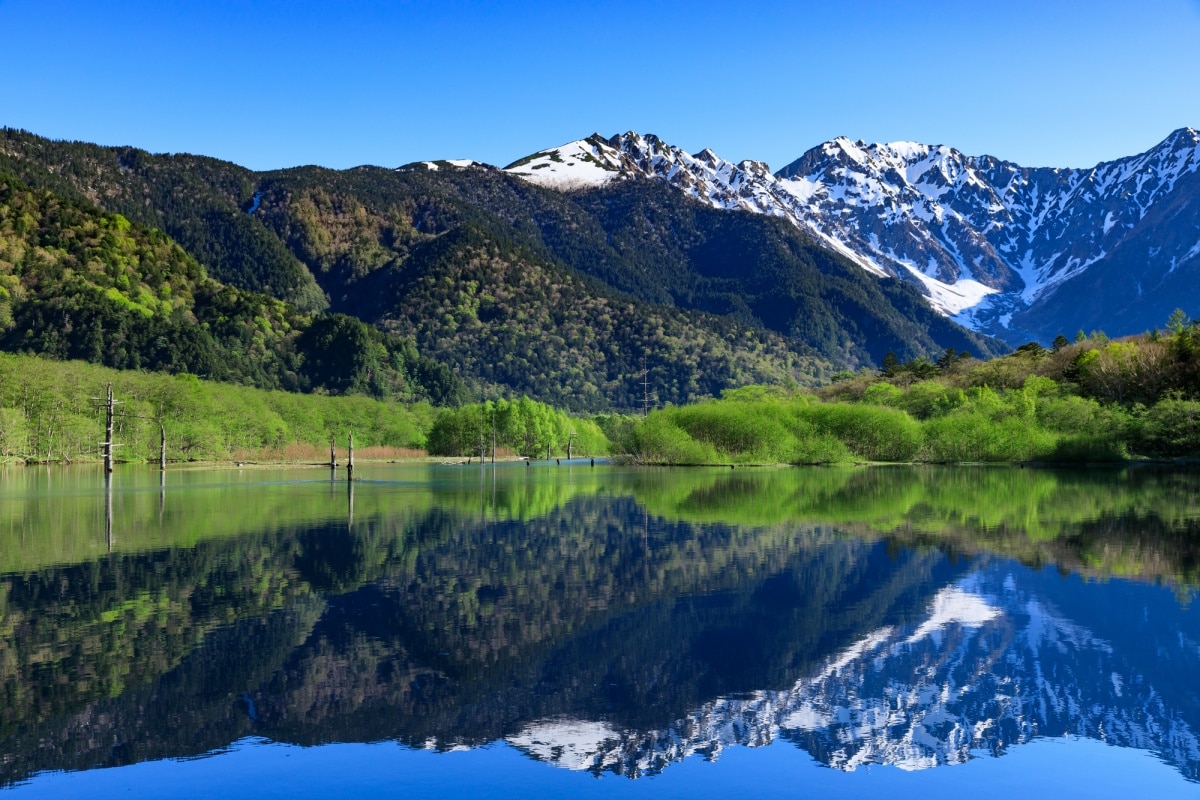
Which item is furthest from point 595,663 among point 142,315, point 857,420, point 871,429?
point 142,315

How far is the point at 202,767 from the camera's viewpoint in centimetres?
1298

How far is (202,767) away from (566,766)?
14.4 feet

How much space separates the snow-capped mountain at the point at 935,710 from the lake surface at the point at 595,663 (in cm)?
6

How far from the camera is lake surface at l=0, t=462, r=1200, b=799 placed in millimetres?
13102

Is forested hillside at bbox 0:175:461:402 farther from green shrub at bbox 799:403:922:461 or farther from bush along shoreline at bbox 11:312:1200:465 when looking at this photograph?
green shrub at bbox 799:403:922:461

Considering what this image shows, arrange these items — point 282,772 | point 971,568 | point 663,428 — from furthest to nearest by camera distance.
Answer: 1. point 663,428
2. point 971,568
3. point 282,772

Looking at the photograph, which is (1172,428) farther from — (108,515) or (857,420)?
(108,515)

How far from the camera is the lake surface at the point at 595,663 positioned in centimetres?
1310

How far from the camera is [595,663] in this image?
17.7 meters

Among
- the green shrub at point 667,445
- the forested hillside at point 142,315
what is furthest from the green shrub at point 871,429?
the forested hillside at point 142,315

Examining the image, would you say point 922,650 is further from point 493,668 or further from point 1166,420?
point 1166,420

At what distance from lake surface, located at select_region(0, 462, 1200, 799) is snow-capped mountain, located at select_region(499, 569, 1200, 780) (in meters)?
0.06

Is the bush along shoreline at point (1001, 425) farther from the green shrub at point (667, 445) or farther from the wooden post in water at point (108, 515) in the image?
the wooden post in water at point (108, 515)

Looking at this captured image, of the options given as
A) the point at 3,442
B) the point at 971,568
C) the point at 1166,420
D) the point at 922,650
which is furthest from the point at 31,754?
the point at 1166,420
